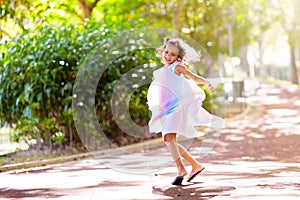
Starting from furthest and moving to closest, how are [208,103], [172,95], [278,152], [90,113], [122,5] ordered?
[122,5] → [208,103] → [90,113] → [278,152] → [172,95]

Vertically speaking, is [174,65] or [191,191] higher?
[174,65]

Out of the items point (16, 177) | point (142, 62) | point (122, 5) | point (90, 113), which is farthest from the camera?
point (122, 5)

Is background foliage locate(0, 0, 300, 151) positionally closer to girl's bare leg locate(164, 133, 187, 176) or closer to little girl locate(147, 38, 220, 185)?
little girl locate(147, 38, 220, 185)

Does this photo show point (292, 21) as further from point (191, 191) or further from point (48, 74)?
point (191, 191)

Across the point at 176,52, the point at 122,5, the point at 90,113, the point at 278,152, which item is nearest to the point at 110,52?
the point at 90,113

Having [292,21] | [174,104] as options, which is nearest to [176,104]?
[174,104]

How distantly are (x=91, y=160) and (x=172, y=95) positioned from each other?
4334 millimetres

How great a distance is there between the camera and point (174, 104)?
28.6 feet

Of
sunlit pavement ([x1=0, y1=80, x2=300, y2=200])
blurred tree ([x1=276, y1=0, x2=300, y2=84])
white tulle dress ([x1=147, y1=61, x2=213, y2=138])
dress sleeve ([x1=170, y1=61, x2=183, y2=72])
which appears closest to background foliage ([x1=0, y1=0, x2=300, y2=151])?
sunlit pavement ([x1=0, y1=80, x2=300, y2=200])

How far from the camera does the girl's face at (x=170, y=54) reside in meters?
8.80

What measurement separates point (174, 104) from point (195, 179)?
1063mm

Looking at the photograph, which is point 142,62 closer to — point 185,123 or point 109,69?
point 109,69

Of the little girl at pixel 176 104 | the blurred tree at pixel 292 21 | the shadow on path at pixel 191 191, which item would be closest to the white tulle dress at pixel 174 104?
the little girl at pixel 176 104

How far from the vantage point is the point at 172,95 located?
8.76m
